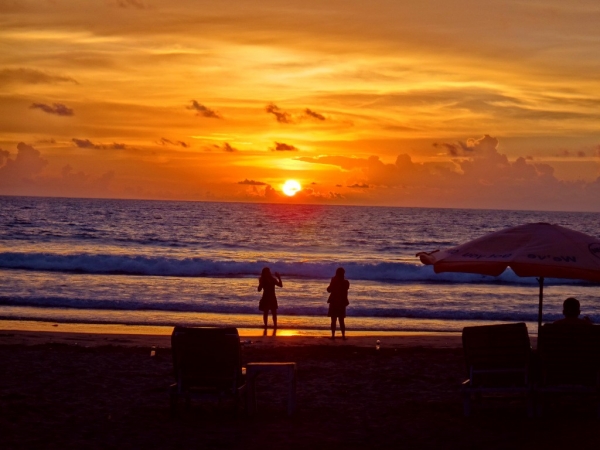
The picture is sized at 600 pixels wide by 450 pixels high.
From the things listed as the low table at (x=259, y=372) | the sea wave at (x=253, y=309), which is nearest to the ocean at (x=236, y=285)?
the sea wave at (x=253, y=309)

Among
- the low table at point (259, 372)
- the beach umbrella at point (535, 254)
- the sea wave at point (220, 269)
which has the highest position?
the beach umbrella at point (535, 254)

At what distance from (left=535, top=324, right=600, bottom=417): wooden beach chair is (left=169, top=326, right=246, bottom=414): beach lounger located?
345 centimetres

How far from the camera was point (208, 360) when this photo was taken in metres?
8.80

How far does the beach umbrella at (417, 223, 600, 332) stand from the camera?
8.80 m

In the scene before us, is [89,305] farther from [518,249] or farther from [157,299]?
[518,249]

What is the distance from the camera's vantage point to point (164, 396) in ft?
33.8

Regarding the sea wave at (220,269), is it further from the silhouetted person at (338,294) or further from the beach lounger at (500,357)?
the beach lounger at (500,357)

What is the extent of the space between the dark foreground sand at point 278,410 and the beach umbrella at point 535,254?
1.72 m

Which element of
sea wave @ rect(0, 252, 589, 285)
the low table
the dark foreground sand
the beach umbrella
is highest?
the beach umbrella

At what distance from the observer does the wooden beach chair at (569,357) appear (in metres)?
8.70

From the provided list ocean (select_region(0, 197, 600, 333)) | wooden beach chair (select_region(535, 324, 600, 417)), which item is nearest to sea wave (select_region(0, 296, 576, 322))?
ocean (select_region(0, 197, 600, 333))

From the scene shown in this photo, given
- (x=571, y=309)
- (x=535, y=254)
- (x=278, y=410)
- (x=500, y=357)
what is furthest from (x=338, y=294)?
(x=535, y=254)

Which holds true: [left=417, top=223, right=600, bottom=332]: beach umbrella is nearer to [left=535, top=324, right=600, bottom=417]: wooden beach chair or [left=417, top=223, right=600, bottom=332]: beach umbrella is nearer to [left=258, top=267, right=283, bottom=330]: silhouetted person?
[left=535, top=324, right=600, bottom=417]: wooden beach chair

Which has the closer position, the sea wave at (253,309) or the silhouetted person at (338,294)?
the silhouetted person at (338,294)
